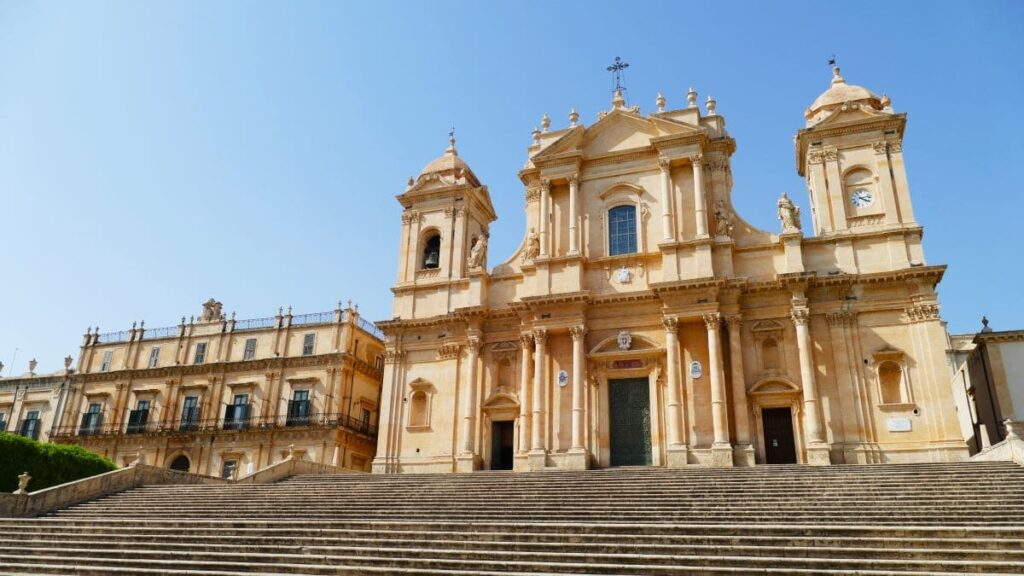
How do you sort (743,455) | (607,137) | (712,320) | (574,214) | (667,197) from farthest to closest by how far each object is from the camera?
1. (607,137)
2. (574,214)
3. (667,197)
4. (712,320)
5. (743,455)

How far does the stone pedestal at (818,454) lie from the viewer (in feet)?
72.4

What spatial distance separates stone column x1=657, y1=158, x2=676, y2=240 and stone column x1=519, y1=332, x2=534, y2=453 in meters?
6.18

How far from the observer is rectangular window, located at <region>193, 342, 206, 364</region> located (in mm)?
40156

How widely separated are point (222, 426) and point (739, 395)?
26.4m

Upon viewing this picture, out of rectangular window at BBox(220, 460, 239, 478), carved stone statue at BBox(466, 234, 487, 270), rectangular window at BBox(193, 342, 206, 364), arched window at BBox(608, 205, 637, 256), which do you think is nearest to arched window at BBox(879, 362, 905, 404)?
arched window at BBox(608, 205, 637, 256)

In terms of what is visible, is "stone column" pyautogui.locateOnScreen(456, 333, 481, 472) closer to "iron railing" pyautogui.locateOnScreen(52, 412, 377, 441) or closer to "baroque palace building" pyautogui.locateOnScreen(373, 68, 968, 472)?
"baroque palace building" pyautogui.locateOnScreen(373, 68, 968, 472)

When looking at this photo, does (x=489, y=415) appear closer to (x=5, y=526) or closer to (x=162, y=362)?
(x=5, y=526)

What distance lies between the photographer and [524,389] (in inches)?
1025

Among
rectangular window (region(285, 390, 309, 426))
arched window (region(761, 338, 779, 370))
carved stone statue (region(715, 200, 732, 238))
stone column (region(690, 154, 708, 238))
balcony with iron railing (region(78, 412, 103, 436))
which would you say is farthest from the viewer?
balcony with iron railing (region(78, 412, 103, 436))

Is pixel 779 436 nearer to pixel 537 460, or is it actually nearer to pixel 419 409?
pixel 537 460

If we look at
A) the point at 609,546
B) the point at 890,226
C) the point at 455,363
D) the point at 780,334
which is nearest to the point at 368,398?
the point at 455,363

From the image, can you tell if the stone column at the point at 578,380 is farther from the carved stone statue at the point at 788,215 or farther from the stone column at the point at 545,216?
the carved stone statue at the point at 788,215

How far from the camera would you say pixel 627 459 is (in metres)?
24.7

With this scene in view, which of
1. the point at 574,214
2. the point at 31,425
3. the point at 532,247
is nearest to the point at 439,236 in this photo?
the point at 532,247
